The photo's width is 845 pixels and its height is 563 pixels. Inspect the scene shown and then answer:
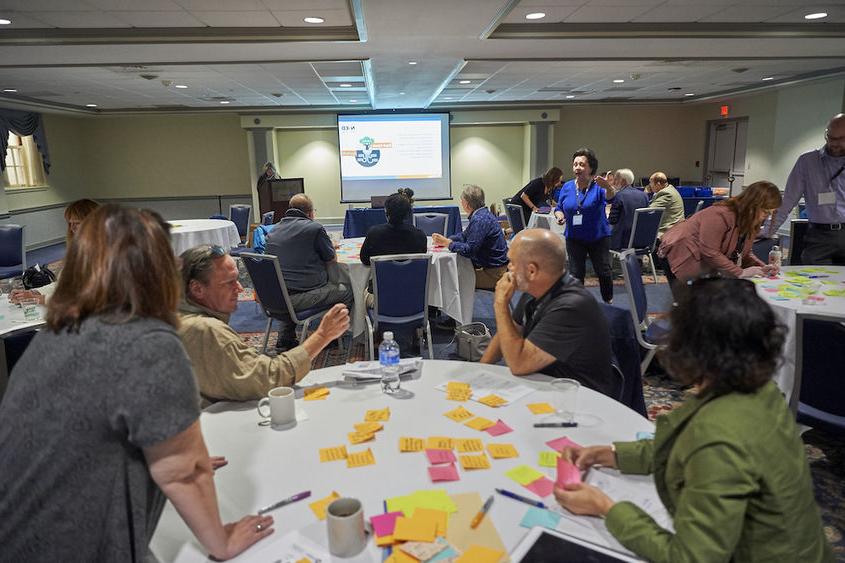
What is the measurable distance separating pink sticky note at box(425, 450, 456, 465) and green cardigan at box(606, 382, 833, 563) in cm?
47

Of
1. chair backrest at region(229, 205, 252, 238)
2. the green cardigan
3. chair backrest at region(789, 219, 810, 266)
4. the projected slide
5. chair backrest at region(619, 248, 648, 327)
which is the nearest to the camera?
the green cardigan

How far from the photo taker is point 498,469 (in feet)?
4.25

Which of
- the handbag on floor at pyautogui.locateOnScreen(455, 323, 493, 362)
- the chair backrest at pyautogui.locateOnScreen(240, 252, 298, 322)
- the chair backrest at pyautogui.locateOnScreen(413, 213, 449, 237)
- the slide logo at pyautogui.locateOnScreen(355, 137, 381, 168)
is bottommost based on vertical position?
the handbag on floor at pyautogui.locateOnScreen(455, 323, 493, 362)

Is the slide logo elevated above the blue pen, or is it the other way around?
the slide logo

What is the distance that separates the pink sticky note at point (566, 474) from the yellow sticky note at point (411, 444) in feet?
1.22

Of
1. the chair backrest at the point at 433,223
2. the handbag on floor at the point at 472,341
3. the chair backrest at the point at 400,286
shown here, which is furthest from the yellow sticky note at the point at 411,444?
the chair backrest at the point at 433,223

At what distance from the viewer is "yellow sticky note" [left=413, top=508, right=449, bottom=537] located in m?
1.08

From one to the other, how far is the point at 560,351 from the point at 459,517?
87 cm

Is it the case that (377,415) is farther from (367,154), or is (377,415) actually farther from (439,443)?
(367,154)

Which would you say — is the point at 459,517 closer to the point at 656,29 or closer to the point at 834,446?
the point at 834,446

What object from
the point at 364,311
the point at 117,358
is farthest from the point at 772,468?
the point at 364,311

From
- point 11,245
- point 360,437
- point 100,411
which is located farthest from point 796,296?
point 11,245

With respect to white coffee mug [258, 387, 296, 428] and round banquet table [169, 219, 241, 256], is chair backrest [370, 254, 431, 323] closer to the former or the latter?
white coffee mug [258, 387, 296, 428]

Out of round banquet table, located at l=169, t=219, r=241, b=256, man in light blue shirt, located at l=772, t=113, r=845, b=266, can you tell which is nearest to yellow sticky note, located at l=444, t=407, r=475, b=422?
man in light blue shirt, located at l=772, t=113, r=845, b=266
